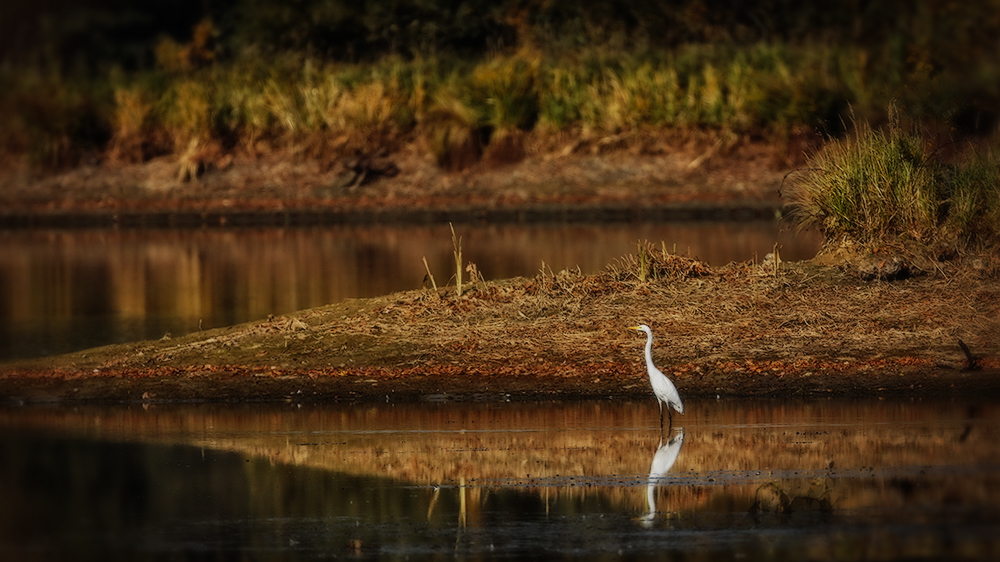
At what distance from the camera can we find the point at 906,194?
1848 centimetres

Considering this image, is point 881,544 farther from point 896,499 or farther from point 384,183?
point 384,183

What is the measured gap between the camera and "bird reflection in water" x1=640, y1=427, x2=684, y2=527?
9.69 m

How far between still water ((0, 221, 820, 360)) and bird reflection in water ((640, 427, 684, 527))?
222 inches

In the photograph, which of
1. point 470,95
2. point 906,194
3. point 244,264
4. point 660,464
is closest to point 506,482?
point 660,464

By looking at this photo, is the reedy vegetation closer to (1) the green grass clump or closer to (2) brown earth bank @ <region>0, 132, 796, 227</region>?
(2) brown earth bank @ <region>0, 132, 796, 227</region>

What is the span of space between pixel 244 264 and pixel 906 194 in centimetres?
1354

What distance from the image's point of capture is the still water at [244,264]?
2131 centimetres

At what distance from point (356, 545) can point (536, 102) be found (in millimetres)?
32515

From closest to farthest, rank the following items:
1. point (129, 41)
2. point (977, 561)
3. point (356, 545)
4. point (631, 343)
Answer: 1. point (977, 561)
2. point (356, 545)
3. point (631, 343)
4. point (129, 41)

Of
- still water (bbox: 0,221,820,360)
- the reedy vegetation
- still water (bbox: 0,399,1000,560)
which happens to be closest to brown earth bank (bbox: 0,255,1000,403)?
still water (bbox: 0,399,1000,560)

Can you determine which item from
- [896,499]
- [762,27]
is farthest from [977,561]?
[762,27]

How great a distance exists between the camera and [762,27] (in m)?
53.9

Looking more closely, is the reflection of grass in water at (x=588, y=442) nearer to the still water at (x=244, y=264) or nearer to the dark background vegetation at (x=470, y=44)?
the still water at (x=244, y=264)

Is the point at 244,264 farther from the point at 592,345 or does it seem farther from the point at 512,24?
the point at 512,24
